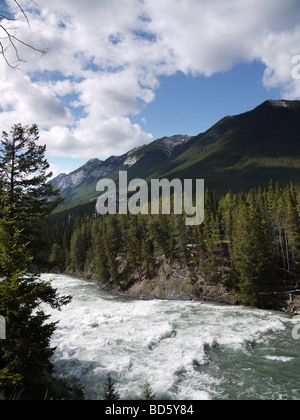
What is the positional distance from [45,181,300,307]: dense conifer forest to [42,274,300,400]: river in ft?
23.9

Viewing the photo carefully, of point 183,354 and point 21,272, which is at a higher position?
point 21,272

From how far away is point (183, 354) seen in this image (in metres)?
17.7

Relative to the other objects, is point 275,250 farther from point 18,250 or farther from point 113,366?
point 18,250

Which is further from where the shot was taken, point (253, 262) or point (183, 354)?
point (253, 262)

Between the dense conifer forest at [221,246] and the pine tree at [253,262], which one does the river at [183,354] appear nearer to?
the pine tree at [253,262]

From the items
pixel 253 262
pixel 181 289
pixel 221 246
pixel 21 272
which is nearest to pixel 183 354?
pixel 21 272

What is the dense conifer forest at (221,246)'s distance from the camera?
1346 inches

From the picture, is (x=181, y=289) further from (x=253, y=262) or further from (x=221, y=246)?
(x=253, y=262)

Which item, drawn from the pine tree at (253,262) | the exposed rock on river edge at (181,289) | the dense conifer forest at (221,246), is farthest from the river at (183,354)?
the dense conifer forest at (221,246)

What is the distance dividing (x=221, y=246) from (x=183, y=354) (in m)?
28.0

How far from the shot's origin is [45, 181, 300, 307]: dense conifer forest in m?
34.2

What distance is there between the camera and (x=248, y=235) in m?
34.5

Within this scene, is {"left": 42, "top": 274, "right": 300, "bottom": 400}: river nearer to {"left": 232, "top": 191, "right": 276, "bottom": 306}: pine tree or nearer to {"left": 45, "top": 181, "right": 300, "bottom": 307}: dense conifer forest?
{"left": 232, "top": 191, "right": 276, "bottom": 306}: pine tree
